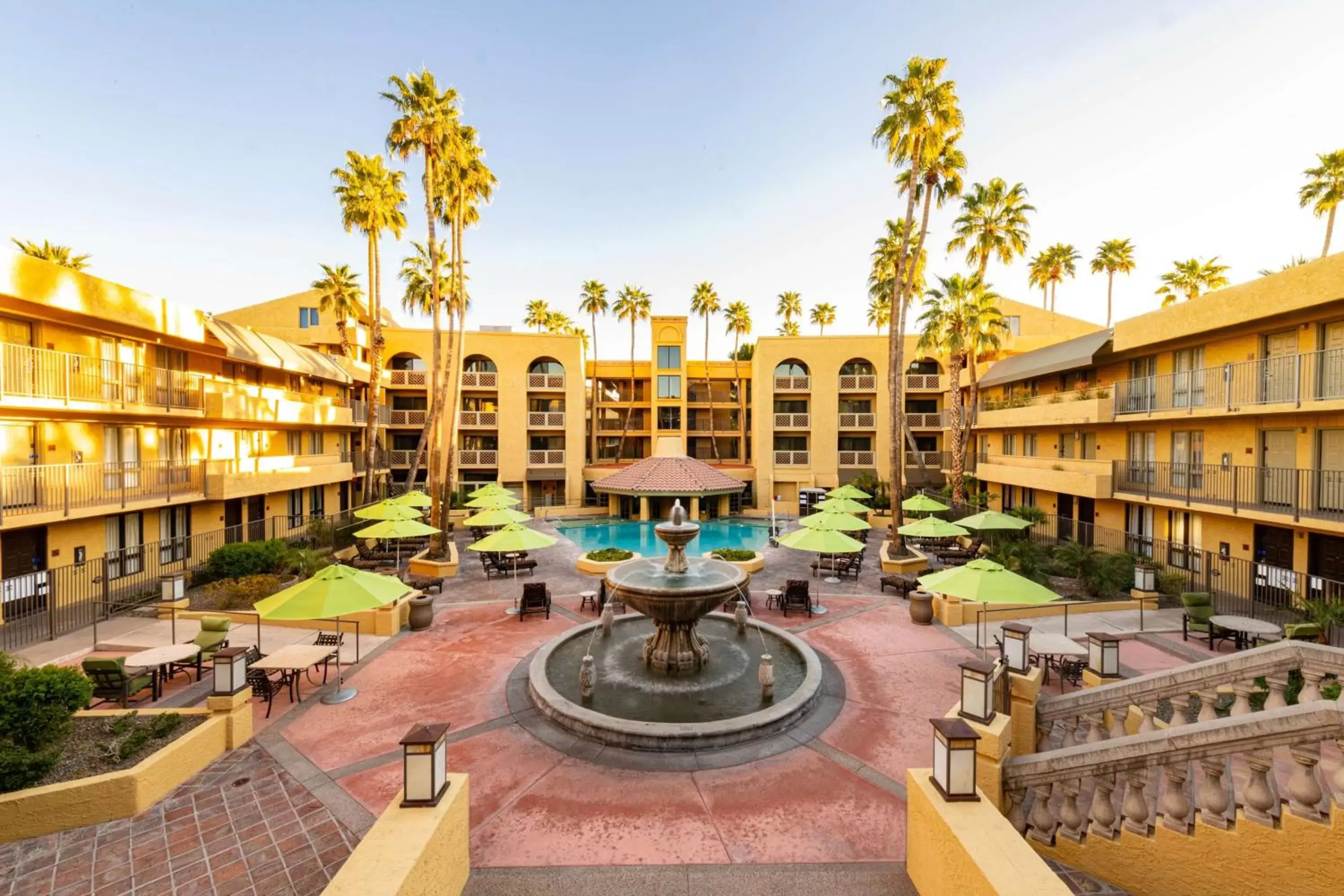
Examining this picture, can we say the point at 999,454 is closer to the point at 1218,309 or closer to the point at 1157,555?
the point at 1157,555

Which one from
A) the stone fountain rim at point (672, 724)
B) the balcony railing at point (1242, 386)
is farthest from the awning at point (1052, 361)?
the stone fountain rim at point (672, 724)

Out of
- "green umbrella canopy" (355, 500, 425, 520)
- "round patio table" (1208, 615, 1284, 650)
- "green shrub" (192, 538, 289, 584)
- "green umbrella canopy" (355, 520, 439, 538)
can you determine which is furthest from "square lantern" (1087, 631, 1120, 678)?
"green shrub" (192, 538, 289, 584)

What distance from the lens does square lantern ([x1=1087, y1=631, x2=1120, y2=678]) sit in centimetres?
887

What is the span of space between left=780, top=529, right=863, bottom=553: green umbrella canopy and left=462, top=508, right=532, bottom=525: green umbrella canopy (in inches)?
410

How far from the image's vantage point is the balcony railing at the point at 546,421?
38.1 m

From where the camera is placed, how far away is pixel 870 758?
8.05 metres

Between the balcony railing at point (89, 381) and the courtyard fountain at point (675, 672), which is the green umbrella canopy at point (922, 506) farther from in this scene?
the balcony railing at point (89, 381)

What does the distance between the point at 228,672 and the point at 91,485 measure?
532 inches

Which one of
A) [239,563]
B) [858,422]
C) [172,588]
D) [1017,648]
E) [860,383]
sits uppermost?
[860,383]

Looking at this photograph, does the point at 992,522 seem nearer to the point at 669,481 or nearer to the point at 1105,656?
the point at 1105,656

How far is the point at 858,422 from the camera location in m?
39.1

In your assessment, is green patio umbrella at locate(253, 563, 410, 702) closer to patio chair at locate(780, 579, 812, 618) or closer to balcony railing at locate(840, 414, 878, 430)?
patio chair at locate(780, 579, 812, 618)

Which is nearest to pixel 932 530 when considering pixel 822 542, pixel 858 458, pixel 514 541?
pixel 822 542

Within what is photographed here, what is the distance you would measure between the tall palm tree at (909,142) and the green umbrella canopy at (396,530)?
17731 mm
